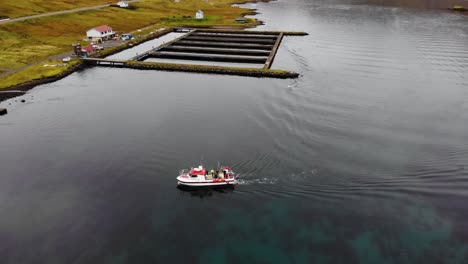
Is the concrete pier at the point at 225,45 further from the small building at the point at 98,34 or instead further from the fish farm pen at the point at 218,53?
the small building at the point at 98,34

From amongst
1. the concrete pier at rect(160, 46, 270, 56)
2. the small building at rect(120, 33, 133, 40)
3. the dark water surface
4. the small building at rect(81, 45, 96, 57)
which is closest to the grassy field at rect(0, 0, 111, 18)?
the small building at rect(120, 33, 133, 40)

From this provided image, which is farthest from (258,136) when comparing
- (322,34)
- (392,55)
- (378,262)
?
(322,34)

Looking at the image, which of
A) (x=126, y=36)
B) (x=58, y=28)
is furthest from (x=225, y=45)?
(x=58, y=28)

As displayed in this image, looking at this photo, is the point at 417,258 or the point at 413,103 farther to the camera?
the point at 413,103

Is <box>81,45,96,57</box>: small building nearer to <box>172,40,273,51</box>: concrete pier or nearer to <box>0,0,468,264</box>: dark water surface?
<box>0,0,468,264</box>: dark water surface

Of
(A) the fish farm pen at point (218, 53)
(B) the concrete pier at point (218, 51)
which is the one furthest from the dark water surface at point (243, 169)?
(B) the concrete pier at point (218, 51)

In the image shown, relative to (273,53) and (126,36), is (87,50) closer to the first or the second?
(126,36)

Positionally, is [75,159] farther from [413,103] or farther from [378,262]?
[413,103]
